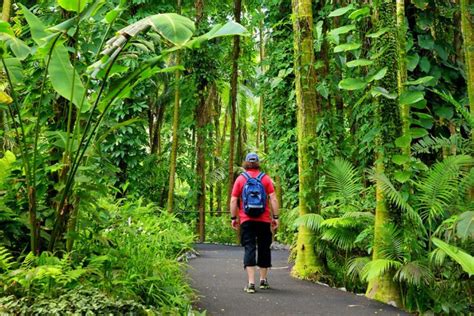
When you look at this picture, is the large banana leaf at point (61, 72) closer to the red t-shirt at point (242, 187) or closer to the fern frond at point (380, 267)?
the red t-shirt at point (242, 187)

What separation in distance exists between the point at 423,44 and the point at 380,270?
2.83m

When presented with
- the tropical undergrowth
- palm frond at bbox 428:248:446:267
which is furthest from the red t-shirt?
palm frond at bbox 428:248:446:267

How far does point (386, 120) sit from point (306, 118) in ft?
5.86

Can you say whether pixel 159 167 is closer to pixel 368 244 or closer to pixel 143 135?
pixel 143 135

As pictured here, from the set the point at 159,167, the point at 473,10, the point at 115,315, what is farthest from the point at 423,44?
the point at 159,167

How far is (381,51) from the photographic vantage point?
18.9 feet

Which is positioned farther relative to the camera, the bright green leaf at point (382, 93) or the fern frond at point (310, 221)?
the fern frond at point (310, 221)

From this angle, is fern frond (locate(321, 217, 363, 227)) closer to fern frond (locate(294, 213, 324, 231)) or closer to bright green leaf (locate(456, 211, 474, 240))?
fern frond (locate(294, 213, 324, 231))

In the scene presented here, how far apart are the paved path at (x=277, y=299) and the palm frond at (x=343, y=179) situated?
145 cm

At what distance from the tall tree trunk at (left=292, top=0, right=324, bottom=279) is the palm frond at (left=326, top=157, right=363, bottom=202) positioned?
29cm

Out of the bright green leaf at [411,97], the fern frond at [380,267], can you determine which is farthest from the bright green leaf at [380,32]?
the fern frond at [380,267]

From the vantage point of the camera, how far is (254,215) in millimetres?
6414

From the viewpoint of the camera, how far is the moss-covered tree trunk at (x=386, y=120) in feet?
18.9

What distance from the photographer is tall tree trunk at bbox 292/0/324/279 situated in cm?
742
